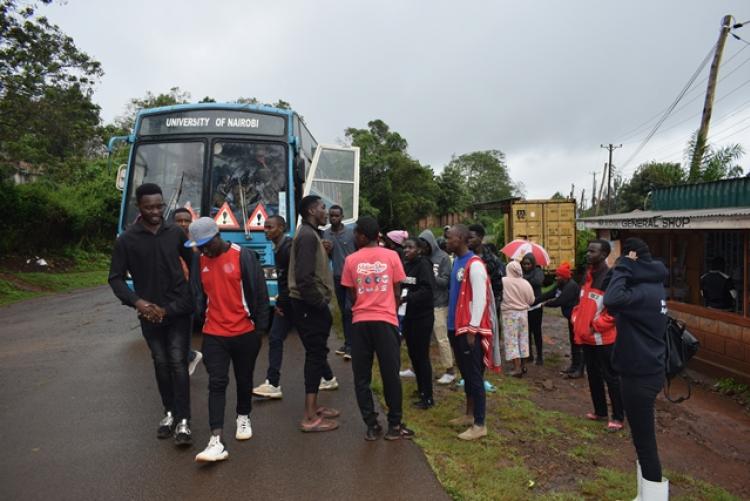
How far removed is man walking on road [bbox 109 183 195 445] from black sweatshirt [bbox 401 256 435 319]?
6.25 feet

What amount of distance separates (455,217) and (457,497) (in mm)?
48674

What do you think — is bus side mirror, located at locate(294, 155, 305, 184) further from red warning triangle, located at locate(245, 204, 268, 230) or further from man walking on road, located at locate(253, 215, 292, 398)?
man walking on road, located at locate(253, 215, 292, 398)

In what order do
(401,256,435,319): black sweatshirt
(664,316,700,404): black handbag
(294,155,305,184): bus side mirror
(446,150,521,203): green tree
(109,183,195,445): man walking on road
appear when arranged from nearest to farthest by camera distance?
(664,316,700,404): black handbag < (109,183,195,445): man walking on road < (401,256,435,319): black sweatshirt < (294,155,305,184): bus side mirror < (446,150,521,203): green tree

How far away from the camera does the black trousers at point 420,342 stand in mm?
5023

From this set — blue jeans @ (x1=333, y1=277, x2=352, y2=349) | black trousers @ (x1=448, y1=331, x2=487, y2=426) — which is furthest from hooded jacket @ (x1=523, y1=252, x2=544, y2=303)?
black trousers @ (x1=448, y1=331, x2=487, y2=426)

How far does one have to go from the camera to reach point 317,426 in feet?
14.6

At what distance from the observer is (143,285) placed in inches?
160

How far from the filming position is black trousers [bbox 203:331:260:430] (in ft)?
12.8

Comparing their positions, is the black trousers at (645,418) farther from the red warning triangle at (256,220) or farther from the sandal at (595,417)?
the red warning triangle at (256,220)

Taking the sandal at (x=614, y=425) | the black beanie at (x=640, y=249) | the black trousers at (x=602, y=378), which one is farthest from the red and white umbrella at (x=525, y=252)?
the black beanie at (x=640, y=249)

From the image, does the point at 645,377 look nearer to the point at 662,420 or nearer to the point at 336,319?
the point at 662,420

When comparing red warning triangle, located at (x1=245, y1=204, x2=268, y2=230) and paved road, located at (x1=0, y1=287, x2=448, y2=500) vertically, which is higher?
red warning triangle, located at (x1=245, y1=204, x2=268, y2=230)

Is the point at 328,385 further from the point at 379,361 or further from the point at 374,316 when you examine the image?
the point at 374,316

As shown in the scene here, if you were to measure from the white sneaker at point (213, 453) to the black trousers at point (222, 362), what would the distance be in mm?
97
